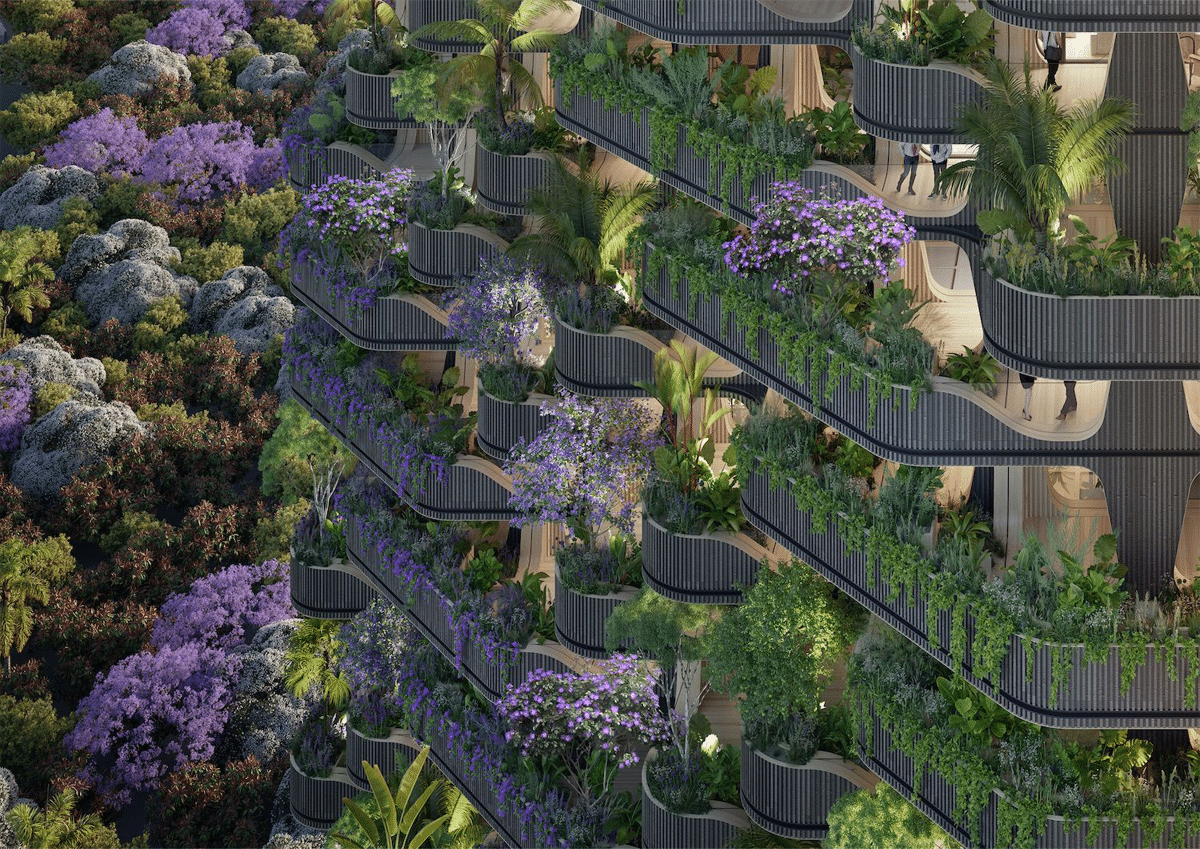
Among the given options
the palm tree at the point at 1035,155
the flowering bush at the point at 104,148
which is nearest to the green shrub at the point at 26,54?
the flowering bush at the point at 104,148

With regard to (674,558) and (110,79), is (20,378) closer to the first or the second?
(110,79)

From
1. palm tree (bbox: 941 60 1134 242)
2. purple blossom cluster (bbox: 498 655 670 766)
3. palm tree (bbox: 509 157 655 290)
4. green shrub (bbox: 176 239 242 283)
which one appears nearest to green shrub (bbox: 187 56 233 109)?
green shrub (bbox: 176 239 242 283)

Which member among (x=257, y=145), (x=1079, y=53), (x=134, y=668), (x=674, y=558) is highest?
(x=1079, y=53)

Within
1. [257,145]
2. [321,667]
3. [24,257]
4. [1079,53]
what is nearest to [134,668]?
[321,667]

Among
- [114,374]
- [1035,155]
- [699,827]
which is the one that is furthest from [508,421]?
[114,374]

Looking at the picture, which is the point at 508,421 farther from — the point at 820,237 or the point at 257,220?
the point at 257,220

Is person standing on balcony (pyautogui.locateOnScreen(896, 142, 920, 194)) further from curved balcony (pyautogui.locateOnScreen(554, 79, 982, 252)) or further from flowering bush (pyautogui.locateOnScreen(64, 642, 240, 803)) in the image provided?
flowering bush (pyautogui.locateOnScreen(64, 642, 240, 803))
